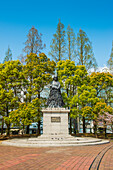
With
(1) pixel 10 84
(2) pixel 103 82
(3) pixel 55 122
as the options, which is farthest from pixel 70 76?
(3) pixel 55 122

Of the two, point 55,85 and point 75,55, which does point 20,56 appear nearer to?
point 75,55

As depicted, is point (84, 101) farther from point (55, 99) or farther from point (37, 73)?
point (37, 73)

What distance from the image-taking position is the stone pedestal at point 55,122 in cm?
1538

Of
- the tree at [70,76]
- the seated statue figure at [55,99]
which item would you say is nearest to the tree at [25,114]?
the seated statue figure at [55,99]

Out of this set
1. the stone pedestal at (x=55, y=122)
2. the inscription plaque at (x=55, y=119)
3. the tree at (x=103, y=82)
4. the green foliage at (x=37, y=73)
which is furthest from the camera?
the tree at (x=103, y=82)

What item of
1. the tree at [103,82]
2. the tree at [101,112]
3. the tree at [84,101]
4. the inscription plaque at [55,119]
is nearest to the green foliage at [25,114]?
the inscription plaque at [55,119]

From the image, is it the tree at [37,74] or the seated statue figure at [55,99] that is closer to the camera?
the seated statue figure at [55,99]

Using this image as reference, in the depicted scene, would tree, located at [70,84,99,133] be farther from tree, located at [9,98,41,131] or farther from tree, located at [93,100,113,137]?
tree, located at [9,98,41,131]

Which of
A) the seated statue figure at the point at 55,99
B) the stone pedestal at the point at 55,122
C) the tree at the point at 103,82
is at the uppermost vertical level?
the tree at the point at 103,82

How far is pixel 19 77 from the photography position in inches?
803

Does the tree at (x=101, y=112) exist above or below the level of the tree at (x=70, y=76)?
below

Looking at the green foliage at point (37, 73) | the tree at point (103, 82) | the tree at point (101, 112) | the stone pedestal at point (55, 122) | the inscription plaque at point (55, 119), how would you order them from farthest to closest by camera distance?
the tree at point (103, 82)
the green foliage at point (37, 73)
the tree at point (101, 112)
the inscription plaque at point (55, 119)
the stone pedestal at point (55, 122)

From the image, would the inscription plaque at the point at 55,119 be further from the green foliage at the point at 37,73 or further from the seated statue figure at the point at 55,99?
the green foliage at the point at 37,73

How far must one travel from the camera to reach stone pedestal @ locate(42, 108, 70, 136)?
1538 cm
